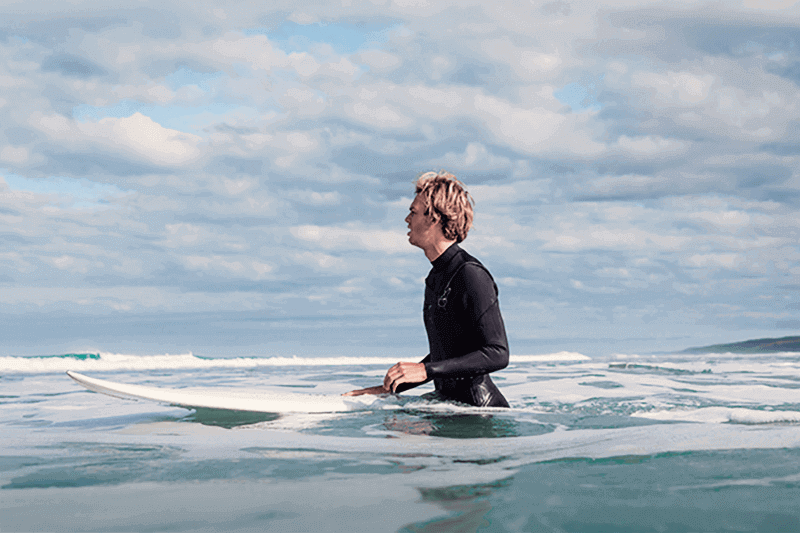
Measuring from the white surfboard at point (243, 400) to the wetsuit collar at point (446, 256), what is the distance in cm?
111

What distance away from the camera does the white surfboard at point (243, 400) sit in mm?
4391

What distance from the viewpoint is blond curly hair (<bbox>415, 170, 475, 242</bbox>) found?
4109 mm

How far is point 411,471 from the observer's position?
2.62 meters

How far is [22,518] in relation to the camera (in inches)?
83.6

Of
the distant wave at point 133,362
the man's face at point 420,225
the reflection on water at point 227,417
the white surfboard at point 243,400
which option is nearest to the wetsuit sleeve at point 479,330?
the man's face at point 420,225

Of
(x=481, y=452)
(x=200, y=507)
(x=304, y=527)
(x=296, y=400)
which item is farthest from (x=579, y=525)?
(x=296, y=400)

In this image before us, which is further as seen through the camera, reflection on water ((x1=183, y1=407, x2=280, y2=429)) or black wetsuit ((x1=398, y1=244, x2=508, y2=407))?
reflection on water ((x1=183, y1=407, x2=280, y2=429))

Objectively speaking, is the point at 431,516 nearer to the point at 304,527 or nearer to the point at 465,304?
the point at 304,527

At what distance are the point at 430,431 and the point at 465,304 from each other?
0.82m

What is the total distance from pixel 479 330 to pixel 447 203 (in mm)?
890

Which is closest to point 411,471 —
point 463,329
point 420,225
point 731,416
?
point 463,329

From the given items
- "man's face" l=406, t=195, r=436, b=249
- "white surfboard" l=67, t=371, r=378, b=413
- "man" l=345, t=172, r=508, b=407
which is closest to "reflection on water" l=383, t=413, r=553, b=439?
"man" l=345, t=172, r=508, b=407

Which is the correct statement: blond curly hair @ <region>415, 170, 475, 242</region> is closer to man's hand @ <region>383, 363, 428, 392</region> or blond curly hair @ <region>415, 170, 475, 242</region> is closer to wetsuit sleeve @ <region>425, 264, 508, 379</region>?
wetsuit sleeve @ <region>425, 264, 508, 379</region>

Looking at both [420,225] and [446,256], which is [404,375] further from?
[420,225]
